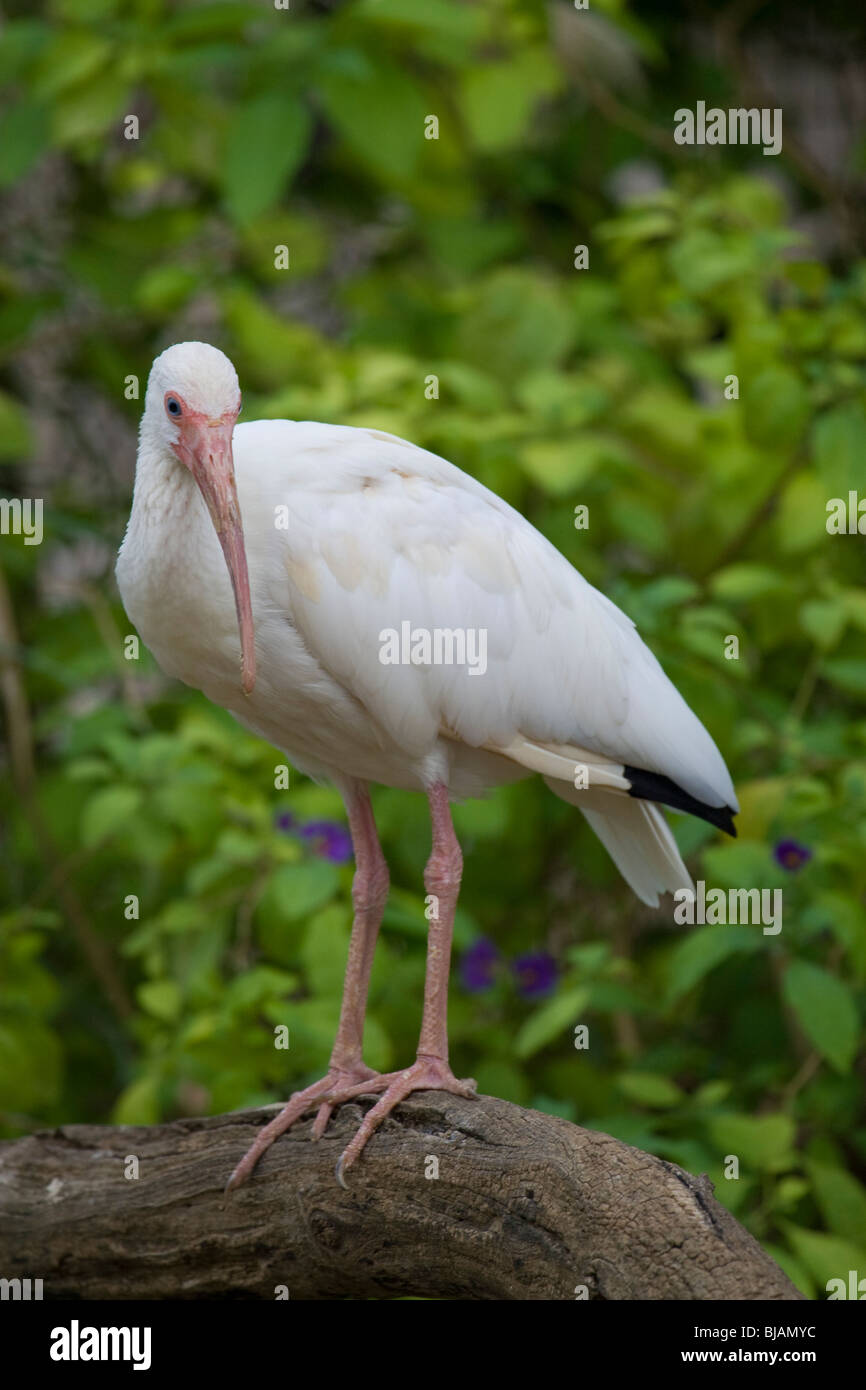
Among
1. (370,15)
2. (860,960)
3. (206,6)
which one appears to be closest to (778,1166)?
(860,960)

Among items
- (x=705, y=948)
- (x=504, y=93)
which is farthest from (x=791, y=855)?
(x=504, y=93)

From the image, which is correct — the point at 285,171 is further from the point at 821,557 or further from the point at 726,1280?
the point at 726,1280

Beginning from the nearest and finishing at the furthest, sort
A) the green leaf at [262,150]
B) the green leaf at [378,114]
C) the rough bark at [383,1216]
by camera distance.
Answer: the rough bark at [383,1216], the green leaf at [262,150], the green leaf at [378,114]

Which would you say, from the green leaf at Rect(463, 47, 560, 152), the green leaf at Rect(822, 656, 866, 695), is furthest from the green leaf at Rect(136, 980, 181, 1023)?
the green leaf at Rect(463, 47, 560, 152)

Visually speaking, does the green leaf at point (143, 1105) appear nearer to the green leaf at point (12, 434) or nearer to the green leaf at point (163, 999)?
the green leaf at point (163, 999)

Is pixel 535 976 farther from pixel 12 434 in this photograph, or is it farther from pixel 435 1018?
pixel 12 434

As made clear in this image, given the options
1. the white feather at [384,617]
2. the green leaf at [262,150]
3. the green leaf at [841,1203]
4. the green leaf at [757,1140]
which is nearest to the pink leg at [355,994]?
the white feather at [384,617]

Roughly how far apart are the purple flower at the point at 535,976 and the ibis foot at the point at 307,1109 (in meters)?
1.35

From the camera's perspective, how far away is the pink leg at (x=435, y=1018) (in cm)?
306

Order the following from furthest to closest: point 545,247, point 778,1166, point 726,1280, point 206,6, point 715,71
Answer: point 715,71 → point 545,247 → point 206,6 → point 778,1166 → point 726,1280

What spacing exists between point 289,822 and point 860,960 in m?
1.48

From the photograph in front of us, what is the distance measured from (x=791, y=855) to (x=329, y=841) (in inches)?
46.7

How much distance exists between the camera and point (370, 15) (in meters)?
5.03

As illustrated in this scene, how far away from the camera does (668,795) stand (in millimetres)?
3352
